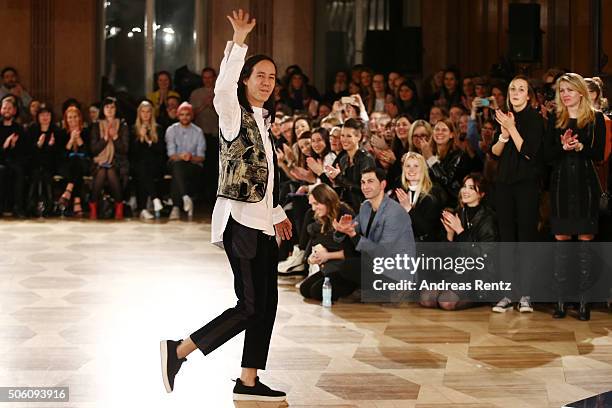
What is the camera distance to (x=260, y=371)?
5.47 metres

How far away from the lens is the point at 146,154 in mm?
12266

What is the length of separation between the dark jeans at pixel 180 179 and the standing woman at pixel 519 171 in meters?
5.40

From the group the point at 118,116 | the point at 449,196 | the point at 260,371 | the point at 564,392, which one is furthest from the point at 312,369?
the point at 118,116

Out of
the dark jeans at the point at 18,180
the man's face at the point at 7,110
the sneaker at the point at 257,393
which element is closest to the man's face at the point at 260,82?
the sneaker at the point at 257,393

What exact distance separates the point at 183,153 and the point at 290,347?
6462mm

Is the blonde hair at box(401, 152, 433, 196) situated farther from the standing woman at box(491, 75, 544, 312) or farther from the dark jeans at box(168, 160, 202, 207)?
the dark jeans at box(168, 160, 202, 207)

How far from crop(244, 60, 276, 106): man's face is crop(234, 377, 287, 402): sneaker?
1216 millimetres

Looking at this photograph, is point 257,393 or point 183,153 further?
point 183,153

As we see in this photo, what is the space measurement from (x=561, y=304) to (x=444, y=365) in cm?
157

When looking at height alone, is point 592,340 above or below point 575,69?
below

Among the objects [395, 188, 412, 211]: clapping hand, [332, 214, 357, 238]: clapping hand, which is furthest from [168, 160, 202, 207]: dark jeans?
[332, 214, 357, 238]: clapping hand

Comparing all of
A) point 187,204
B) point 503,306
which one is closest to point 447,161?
point 503,306

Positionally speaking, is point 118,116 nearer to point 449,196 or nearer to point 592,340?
point 449,196

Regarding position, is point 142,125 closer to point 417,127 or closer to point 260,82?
point 417,127
